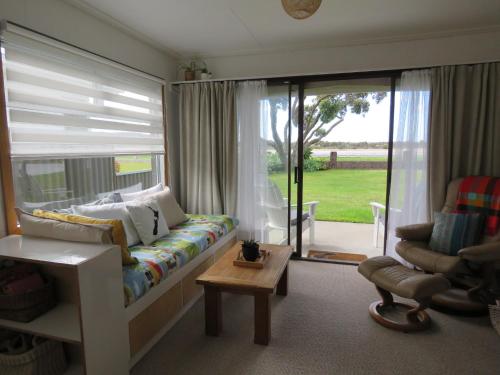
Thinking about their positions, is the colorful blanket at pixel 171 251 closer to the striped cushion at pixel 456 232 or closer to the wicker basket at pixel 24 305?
the wicker basket at pixel 24 305

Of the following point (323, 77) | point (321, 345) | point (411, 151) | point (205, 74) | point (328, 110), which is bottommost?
point (321, 345)

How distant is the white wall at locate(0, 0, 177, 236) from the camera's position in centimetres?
212

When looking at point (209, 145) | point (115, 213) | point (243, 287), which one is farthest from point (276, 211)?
point (115, 213)

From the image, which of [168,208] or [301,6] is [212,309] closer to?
[168,208]

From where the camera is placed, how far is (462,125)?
3092mm

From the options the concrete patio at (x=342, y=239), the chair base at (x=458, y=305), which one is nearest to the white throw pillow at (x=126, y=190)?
the concrete patio at (x=342, y=239)

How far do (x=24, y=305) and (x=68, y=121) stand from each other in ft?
4.62

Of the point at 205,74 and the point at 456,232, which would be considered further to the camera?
the point at 205,74

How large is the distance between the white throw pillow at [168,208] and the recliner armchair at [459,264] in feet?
7.26

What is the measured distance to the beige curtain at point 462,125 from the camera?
3.00m

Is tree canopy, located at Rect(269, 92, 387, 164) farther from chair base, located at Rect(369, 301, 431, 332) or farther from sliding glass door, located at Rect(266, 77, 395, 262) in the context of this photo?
chair base, located at Rect(369, 301, 431, 332)

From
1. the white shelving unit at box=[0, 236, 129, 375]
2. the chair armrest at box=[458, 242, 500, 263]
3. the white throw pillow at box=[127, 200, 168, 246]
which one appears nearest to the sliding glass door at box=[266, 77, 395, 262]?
the chair armrest at box=[458, 242, 500, 263]

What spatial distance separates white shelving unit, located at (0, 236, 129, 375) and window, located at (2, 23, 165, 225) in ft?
1.98

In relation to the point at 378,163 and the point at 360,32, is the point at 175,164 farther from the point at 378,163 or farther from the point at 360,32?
the point at 378,163
